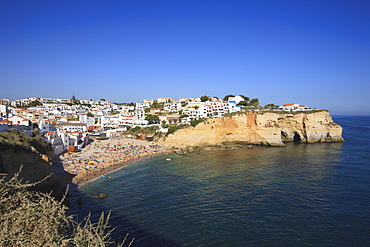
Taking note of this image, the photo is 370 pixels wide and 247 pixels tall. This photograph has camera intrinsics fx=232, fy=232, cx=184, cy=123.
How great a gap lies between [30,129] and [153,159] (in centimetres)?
2304

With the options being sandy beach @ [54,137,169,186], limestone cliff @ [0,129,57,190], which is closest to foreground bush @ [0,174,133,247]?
limestone cliff @ [0,129,57,190]

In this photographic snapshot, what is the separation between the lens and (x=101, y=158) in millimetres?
40531

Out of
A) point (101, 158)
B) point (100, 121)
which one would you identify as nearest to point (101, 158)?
point (101, 158)

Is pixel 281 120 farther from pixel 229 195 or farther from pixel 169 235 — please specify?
pixel 169 235

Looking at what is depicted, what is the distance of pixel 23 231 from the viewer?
6.73m

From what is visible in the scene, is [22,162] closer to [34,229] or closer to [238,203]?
[34,229]

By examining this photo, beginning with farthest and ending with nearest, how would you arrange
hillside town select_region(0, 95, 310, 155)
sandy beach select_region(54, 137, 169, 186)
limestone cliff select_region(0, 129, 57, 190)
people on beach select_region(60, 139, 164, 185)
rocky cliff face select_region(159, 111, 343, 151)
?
1. rocky cliff face select_region(159, 111, 343, 151)
2. hillside town select_region(0, 95, 310, 155)
3. people on beach select_region(60, 139, 164, 185)
4. sandy beach select_region(54, 137, 169, 186)
5. limestone cliff select_region(0, 129, 57, 190)

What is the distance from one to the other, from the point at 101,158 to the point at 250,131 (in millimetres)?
34044

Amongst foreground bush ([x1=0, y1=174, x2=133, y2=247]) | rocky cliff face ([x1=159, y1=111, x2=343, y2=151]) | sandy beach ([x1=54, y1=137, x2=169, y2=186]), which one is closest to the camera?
foreground bush ([x1=0, y1=174, x2=133, y2=247])

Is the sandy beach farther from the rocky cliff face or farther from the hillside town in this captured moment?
the rocky cliff face

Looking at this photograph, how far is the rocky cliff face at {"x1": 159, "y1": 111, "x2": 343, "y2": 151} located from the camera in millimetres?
53875

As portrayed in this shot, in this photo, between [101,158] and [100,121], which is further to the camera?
[100,121]

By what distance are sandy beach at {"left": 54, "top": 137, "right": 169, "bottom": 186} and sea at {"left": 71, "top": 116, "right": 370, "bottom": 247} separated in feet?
8.40

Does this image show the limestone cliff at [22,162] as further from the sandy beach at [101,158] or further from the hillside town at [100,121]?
the hillside town at [100,121]
